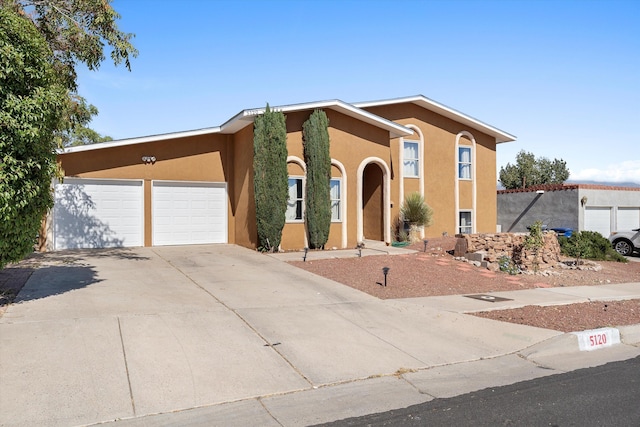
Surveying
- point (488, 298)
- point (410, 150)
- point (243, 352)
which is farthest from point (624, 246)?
point (243, 352)

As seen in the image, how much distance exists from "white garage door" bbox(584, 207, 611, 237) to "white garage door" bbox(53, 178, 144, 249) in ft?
71.8

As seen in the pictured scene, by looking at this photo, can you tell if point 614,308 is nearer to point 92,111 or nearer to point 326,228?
point 326,228

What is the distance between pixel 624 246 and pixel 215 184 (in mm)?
16446

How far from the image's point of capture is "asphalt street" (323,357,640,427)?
443cm

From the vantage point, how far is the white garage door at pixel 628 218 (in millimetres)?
27500

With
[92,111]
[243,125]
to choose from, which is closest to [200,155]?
[243,125]

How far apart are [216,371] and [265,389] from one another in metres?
0.70

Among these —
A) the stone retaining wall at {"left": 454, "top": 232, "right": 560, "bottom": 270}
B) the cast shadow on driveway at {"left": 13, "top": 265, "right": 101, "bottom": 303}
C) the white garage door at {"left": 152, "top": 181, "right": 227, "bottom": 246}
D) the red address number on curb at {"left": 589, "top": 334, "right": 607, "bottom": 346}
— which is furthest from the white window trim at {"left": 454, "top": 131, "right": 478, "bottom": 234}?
the cast shadow on driveway at {"left": 13, "top": 265, "right": 101, "bottom": 303}

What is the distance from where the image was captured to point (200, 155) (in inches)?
703

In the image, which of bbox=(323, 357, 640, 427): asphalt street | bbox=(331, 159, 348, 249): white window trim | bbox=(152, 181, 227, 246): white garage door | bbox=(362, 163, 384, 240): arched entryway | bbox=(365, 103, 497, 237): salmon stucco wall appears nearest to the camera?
bbox=(323, 357, 640, 427): asphalt street

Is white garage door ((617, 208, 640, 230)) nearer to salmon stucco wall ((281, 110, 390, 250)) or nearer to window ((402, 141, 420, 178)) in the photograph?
window ((402, 141, 420, 178))

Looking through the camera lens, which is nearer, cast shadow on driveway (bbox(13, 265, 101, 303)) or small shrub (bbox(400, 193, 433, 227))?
cast shadow on driveway (bbox(13, 265, 101, 303))

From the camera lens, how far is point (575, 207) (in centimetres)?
2553

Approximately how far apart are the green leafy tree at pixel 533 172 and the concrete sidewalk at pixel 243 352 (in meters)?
37.1
